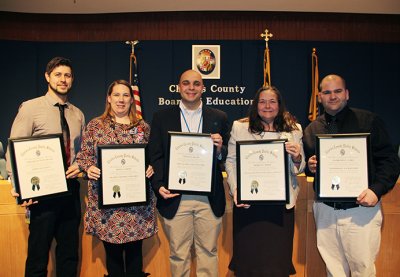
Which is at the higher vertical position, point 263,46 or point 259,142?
point 263,46

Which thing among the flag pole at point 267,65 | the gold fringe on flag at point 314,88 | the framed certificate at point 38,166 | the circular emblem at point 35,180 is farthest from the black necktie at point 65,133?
the gold fringe on flag at point 314,88

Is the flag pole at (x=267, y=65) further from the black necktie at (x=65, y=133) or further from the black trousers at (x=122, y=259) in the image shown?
the black trousers at (x=122, y=259)

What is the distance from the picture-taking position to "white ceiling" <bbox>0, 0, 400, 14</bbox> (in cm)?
645

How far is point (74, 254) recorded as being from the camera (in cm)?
279

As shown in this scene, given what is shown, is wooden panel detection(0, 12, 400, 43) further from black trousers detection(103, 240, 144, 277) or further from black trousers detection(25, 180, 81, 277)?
black trousers detection(103, 240, 144, 277)

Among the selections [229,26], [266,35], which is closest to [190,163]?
[266,35]

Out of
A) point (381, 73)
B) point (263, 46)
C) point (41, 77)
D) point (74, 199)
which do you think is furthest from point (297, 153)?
point (41, 77)

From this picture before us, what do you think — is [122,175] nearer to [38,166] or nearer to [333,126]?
[38,166]

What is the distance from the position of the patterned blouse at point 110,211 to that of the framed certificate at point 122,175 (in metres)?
0.08

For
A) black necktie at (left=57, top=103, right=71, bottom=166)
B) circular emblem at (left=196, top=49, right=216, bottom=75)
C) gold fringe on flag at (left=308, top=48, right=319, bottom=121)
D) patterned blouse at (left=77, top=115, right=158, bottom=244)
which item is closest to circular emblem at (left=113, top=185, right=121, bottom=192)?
patterned blouse at (left=77, top=115, right=158, bottom=244)

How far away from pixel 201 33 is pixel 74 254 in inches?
204

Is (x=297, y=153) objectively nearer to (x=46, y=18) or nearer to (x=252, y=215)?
(x=252, y=215)

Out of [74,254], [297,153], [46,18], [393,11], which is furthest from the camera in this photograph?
[46,18]

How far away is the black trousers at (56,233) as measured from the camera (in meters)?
2.66
